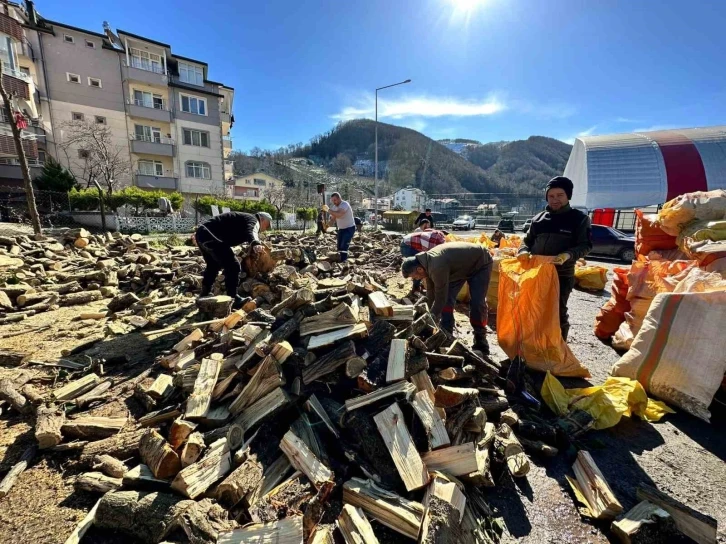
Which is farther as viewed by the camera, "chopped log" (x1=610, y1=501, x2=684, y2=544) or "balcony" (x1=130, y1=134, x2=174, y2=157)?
"balcony" (x1=130, y1=134, x2=174, y2=157)

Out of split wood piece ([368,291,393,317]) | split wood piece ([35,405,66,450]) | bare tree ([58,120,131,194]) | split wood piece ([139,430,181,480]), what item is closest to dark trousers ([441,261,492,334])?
split wood piece ([368,291,393,317])

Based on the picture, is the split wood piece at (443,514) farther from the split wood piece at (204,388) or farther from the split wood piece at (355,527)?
the split wood piece at (204,388)

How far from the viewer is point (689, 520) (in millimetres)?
1704

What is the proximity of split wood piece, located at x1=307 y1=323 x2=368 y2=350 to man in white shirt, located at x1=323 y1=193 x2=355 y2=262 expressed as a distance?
4.95m

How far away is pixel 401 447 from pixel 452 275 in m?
2.23

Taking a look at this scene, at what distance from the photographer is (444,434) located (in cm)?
202

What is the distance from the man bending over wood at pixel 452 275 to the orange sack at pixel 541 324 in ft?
1.26

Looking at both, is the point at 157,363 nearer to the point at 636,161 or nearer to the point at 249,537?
the point at 249,537

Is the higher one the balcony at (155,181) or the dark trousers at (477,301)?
the balcony at (155,181)

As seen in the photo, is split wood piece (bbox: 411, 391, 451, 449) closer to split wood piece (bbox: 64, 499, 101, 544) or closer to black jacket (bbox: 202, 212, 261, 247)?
split wood piece (bbox: 64, 499, 101, 544)

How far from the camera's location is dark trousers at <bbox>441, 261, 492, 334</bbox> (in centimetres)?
380

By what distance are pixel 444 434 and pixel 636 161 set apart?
3109 centimetres

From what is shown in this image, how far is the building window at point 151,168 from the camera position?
945 inches

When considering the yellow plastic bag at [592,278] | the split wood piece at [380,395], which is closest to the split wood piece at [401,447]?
the split wood piece at [380,395]
